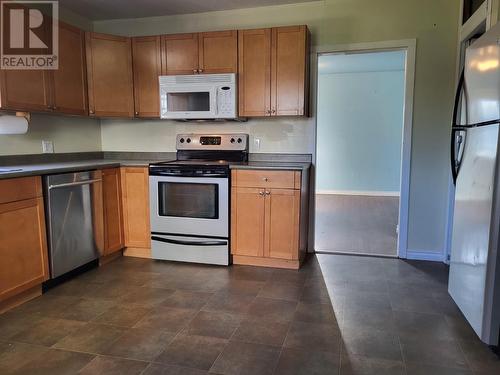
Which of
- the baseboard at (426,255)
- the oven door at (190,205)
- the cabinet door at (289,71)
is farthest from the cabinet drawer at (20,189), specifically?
the baseboard at (426,255)

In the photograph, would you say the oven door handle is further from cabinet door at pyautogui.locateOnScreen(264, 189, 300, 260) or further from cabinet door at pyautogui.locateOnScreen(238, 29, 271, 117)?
cabinet door at pyautogui.locateOnScreen(238, 29, 271, 117)

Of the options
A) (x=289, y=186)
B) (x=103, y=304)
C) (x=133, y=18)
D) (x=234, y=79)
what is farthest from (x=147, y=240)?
(x=133, y=18)

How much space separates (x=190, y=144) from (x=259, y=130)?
76 cm

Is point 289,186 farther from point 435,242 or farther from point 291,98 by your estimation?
point 435,242

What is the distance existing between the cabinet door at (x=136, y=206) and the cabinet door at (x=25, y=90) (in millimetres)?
910

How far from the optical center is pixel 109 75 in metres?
3.56

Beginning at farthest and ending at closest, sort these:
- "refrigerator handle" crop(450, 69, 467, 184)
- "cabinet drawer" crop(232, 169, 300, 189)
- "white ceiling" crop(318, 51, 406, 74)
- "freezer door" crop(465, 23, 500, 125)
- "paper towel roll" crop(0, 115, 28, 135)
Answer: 1. "white ceiling" crop(318, 51, 406, 74)
2. "cabinet drawer" crop(232, 169, 300, 189)
3. "paper towel roll" crop(0, 115, 28, 135)
4. "refrigerator handle" crop(450, 69, 467, 184)
5. "freezer door" crop(465, 23, 500, 125)

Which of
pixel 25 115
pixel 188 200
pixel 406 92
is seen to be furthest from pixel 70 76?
pixel 406 92

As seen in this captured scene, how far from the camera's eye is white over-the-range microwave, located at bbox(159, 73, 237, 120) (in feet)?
11.1

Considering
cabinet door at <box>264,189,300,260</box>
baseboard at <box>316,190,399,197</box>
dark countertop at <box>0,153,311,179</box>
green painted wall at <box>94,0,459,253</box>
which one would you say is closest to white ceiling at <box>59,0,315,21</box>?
green painted wall at <box>94,0,459,253</box>

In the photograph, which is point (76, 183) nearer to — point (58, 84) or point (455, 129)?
point (58, 84)

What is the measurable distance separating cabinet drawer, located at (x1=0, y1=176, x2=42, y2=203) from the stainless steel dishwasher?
0.07m

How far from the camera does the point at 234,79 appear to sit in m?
3.35

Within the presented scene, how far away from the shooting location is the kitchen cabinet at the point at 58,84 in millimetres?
2719
